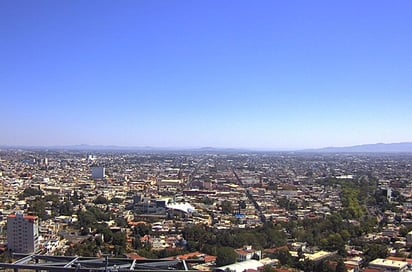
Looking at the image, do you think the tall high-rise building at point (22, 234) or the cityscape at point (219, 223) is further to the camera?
the tall high-rise building at point (22, 234)

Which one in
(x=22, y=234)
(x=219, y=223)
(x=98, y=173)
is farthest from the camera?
(x=98, y=173)

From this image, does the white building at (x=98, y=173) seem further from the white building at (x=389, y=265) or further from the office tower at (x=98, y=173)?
the white building at (x=389, y=265)

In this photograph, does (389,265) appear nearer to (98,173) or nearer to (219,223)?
(219,223)

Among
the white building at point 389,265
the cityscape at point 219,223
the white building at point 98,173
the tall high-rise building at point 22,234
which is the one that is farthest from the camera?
the white building at point 98,173

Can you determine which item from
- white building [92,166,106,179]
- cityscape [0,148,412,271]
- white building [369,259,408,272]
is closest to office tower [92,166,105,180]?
white building [92,166,106,179]

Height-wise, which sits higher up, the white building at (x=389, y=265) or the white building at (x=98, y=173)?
the white building at (x=98, y=173)

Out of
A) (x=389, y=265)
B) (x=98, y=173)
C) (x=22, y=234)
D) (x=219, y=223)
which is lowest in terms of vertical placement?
(x=219, y=223)

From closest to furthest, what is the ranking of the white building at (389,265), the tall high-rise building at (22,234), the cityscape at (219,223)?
the white building at (389,265), the cityscape at (219,223), the tall high-rise building at (22,234)

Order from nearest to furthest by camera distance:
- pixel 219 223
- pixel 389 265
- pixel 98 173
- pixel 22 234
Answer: pixel 389 265, pixel 22 234, pixel 219 223, pixel 98 173

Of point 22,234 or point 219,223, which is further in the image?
point 219,223

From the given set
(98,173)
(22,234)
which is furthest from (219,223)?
(98,173)

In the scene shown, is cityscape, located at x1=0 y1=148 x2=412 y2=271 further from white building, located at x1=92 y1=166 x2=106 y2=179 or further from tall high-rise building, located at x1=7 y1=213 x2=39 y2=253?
white building, located at x1=92 y1=166 x2=106 y2=179

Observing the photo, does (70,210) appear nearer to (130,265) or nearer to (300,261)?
(300,261)

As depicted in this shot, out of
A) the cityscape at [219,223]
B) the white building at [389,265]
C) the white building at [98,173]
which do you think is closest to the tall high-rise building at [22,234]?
the cityscape at [219,223]
